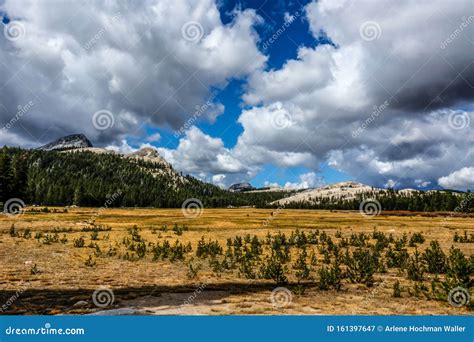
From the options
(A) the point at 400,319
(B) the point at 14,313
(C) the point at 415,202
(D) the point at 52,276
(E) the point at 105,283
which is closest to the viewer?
(A) the point at 400,319

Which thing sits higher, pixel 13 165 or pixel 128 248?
pixel 13 165

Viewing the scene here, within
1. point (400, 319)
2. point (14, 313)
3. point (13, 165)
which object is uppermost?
point (13, 165)

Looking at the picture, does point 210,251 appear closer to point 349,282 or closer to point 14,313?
point 349,282

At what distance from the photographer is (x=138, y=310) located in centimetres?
1005

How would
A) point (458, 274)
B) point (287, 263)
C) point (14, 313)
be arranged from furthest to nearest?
point (287, 263)
point (458, 274)
point (14, 313)

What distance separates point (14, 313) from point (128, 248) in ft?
55.2

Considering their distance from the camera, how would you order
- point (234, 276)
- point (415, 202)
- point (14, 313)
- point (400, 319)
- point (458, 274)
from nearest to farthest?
point (400, 319)
point (14, 313)
point (458, 274)
point (234, 276)
point (415, 202)

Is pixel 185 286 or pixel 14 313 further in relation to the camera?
pixel 185 286

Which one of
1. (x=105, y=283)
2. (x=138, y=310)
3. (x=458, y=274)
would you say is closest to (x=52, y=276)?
(x=105, y=283)

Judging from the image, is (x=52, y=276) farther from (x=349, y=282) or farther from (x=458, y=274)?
(x=458, y=274)

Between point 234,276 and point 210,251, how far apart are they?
7438 millimetres

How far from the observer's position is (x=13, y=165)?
93.0 m

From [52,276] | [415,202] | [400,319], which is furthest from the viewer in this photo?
[415,202]

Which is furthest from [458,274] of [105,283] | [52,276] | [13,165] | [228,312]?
[13,165]
